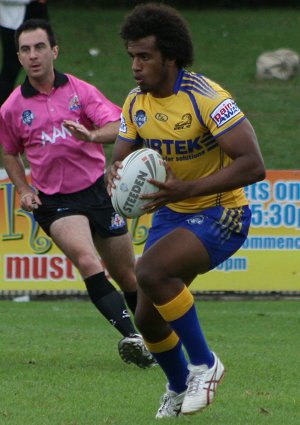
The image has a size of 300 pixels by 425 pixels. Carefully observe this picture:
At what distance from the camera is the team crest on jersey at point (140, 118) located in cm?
642

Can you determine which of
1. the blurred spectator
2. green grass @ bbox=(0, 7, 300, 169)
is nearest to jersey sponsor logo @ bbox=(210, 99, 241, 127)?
the blurred spectator

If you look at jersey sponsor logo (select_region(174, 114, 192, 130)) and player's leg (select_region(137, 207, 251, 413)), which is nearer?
player's leg (select_region(137, 207, 251, 413))

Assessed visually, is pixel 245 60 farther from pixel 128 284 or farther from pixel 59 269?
pixel 128 284

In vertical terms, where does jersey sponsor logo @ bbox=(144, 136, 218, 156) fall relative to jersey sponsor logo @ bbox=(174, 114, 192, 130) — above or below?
below

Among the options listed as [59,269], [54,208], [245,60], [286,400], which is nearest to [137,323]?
[286,400]

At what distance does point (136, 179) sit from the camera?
6211mm

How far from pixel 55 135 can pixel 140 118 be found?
2115 mm

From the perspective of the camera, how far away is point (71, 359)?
28.1 ft

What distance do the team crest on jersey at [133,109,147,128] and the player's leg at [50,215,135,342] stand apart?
1.75 m

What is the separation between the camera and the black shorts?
8.37 m

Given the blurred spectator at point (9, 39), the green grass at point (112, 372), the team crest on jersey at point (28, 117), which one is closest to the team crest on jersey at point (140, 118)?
the green grass at point (112, 372)

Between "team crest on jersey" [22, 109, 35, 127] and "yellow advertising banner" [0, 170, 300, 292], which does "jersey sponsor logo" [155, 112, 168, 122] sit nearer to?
"team crest on jersey" [22, 109, 35, 127]

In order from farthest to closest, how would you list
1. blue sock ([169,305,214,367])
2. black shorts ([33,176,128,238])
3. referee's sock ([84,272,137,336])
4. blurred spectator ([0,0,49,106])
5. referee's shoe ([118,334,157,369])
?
blurred spectator ([0,0,49,106]) → black shorts ([33,176,128,238]) → referee's sock ([84,272,137,336]) → referee's shoe ([118,334,157,369]) → blue sock ([169,305,214,367])

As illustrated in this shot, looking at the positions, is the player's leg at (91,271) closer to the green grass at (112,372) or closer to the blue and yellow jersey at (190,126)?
the green grass at (112,372)
